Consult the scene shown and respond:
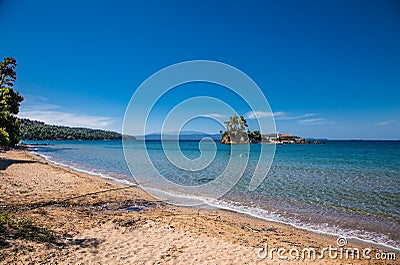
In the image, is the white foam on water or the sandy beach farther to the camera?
the white foam on water

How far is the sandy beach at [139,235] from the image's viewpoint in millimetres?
5699

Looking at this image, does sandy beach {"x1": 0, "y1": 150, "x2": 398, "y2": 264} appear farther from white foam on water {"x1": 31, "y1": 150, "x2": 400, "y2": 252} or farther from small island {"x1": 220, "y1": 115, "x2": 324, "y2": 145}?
small island {"x1": 220, "y1": 115, "x2": 324, "y2": 145}

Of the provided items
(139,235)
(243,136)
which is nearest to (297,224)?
(139,235)

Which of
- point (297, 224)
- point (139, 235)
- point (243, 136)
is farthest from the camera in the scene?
point (243, 136)

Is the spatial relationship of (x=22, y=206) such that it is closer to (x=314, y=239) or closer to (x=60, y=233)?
(x=60, y=233)

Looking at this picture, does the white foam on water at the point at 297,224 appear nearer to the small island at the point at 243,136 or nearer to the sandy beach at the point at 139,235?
the sandy beach at the point at 139,235

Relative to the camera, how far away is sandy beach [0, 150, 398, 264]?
18.7 feet

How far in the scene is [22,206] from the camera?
9281mm

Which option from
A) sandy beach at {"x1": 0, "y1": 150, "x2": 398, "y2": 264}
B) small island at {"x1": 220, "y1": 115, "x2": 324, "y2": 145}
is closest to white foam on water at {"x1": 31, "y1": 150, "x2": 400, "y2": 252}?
sandy beach at {"x1": 0, "y1": 150, "x2": 398, "y2": 264}

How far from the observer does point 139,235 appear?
724 cm

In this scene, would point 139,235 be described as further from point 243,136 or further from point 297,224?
point 243,136

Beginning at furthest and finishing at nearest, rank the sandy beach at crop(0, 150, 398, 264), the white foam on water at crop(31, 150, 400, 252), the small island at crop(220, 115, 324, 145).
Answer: the small island at crop(220, 115, 324, 145)
the white foam on water at crop(31, 150, 400, 252)
the sandy beach at crop(0, 150, 398, 264)

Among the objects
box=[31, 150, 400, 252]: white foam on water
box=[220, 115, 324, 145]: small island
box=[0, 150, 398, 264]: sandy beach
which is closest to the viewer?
box=[0, 150, 398, 264]: sandy beach

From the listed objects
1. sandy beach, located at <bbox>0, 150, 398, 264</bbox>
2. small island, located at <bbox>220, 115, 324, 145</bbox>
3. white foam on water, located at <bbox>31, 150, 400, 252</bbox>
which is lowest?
white foam on water, located at <bbox>31, 150, 400, 252</bbox>
